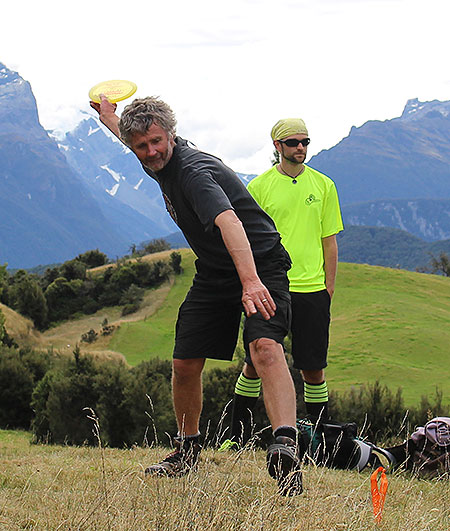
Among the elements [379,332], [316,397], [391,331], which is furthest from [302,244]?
[379,332]

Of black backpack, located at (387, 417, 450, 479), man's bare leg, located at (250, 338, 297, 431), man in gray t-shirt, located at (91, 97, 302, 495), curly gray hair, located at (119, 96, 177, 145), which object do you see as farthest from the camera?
black backpack, located at (387, 417, 450, 479)

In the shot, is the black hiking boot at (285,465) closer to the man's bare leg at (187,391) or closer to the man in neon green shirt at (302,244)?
the man's bare leg at (187,391)

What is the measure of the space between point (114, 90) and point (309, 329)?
7.81 feet

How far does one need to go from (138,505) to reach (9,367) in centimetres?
1469

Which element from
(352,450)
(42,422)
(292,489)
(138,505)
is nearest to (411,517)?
(292,489)

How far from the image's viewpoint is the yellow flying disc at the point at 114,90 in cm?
518

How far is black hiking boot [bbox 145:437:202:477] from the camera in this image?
13.1 ft

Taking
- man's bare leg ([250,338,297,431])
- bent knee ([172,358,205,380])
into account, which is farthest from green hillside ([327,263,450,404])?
man's bare leg ([250,338,297,431])

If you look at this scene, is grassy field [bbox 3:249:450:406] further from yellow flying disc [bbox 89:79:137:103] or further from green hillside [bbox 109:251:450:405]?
yellow flying disc [bbox 89:79:137:103]

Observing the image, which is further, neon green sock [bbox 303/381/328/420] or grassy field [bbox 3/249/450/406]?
grassy field [bbox 3/249/450/406]

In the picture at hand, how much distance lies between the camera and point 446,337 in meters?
28.8

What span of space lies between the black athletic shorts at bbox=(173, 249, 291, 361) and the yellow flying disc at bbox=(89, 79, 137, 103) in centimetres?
176

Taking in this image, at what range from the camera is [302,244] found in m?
5.43

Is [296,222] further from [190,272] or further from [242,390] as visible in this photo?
[190,272]
